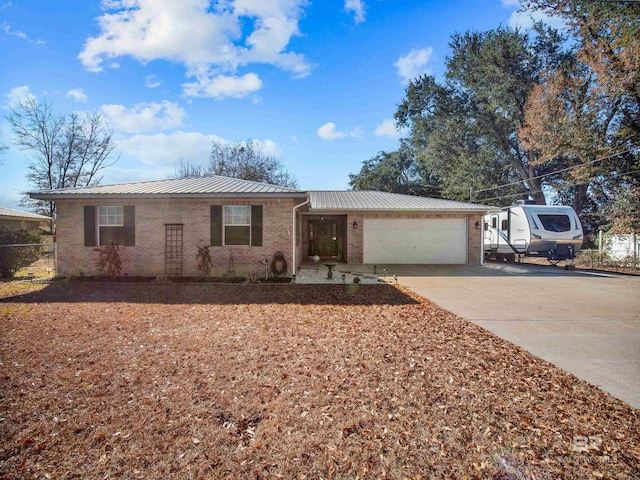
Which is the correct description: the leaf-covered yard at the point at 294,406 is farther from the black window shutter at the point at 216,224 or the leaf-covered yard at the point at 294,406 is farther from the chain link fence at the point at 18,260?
the chain link fence at the point at 18,260

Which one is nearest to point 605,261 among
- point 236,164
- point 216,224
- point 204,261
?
point 216,224

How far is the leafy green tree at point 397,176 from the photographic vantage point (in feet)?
105

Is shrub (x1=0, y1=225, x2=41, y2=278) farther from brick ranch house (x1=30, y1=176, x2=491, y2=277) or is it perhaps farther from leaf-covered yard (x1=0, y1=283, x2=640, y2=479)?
leaf-covered yard (x1=0, y1=283, x2=640, y2=479)

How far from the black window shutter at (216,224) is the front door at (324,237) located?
6.09 meters

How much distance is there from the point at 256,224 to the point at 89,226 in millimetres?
5343

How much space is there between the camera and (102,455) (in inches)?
94.3

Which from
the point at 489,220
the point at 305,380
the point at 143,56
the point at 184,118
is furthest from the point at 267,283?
the point at 489,220

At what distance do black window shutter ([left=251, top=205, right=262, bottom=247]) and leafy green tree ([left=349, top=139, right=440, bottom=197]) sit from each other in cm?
2321

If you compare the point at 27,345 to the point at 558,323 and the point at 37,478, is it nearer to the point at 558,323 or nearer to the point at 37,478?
the point at 37,478

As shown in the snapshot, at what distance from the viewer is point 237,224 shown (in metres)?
10.8

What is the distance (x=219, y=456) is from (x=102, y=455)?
836mm

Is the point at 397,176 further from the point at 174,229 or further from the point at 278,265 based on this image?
the point at 174,229

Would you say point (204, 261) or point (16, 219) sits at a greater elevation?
point (16, 219)

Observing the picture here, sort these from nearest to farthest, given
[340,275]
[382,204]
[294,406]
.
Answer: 1. [294,406]
2. [340,275]
3. [382,204]
